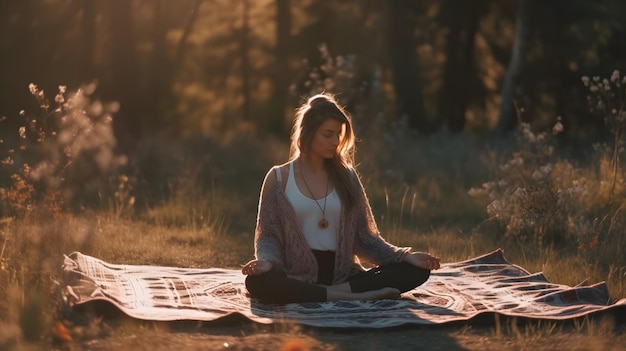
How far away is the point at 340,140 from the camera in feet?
21.8

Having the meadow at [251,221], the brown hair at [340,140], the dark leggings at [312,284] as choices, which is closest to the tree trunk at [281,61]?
the meadow at [251,221]

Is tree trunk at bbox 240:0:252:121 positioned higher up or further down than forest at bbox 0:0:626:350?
higher up

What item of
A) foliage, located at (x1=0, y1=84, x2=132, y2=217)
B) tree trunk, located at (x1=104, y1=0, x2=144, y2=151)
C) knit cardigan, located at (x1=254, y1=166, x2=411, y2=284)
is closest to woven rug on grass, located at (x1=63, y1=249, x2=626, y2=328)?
knit cardigan, located at (x1=254, y1=166, x2=411, y2=284)

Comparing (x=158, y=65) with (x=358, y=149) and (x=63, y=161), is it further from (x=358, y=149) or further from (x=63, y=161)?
(x=63, y=161)

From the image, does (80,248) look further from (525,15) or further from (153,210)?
(525,15)

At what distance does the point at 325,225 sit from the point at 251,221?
4042 mm

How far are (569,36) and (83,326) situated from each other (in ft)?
54.1

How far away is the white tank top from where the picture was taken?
6602 mm

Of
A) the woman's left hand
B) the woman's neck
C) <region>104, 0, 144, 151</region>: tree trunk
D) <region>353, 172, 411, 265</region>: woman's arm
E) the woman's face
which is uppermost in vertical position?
<region>104, 0, 144, 151</region>: tree trunk

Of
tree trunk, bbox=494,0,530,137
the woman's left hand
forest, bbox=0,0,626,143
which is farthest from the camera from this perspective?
tree trunk, bbox=494,0,530,137

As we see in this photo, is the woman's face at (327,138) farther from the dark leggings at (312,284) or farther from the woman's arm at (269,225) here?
the dark leggings at (312,284)

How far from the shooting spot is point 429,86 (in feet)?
98.5

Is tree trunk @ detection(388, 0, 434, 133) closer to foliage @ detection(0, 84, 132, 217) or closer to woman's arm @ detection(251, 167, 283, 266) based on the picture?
foliage @ detection(0, 84, 132, 217)

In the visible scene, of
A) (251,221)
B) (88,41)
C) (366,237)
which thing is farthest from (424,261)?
(88,41)
